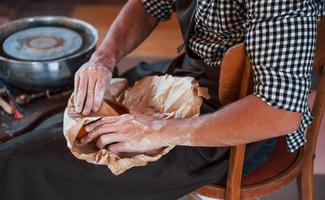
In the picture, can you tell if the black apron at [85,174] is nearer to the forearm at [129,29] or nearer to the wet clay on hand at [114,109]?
the wet clay on hand at [114,109]

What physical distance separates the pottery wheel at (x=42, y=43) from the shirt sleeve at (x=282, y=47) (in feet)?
2.26

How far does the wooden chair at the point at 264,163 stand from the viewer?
0.91 m

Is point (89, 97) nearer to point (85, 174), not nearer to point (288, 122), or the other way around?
point (85, 174)

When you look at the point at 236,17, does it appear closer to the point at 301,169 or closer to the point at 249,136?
the point at 249,136

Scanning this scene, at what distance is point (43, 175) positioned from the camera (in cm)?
102

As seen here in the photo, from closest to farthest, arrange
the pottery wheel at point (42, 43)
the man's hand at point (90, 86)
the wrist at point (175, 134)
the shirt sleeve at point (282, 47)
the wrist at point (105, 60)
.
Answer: the shirt sleeve at point (282, 47) < the wrist at point (175, 134) < the man's hand at point (90, 86) < the wrist at point (105, 60) < the pottery wheel at point (42, 43)

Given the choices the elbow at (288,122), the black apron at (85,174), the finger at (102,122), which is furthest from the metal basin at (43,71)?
the elbow at (288,122)

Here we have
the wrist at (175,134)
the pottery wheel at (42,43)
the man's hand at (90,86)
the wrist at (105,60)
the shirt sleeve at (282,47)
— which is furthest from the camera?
the pottery wheel at (42,43)

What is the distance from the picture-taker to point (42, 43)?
1.45m

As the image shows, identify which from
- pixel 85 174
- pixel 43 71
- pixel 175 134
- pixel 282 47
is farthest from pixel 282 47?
pixel 43 71

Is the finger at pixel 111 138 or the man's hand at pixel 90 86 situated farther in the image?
the man's hand at pixel 90 86

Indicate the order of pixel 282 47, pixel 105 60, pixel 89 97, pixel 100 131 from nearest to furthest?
pixel 282 47
pixel 100 131
pixel 89 97
pixel 105 60

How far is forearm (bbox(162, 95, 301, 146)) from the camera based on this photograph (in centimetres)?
92

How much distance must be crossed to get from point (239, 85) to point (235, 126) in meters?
0.08
